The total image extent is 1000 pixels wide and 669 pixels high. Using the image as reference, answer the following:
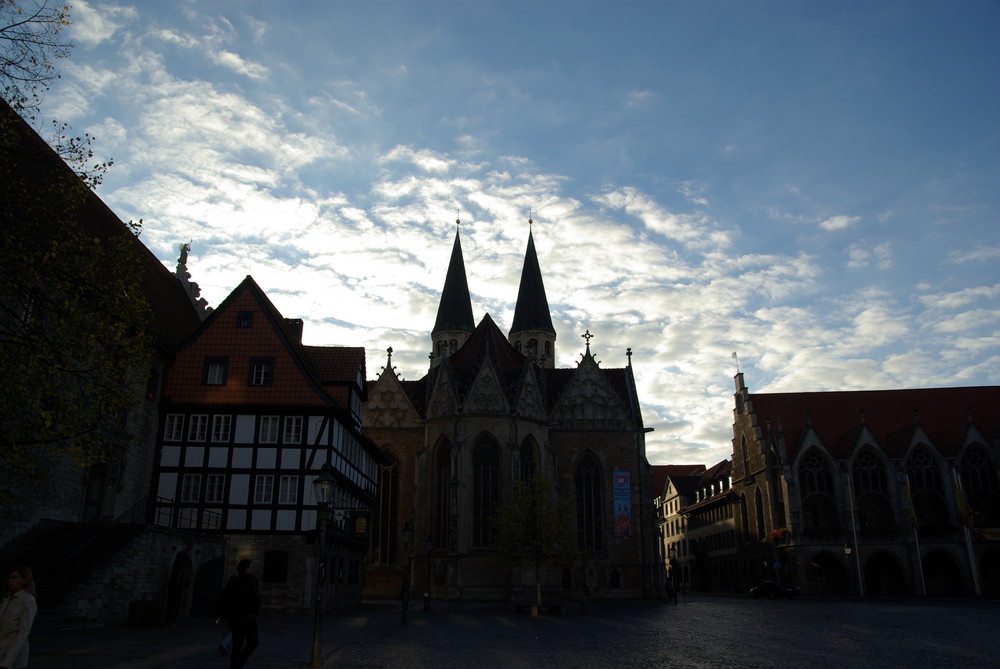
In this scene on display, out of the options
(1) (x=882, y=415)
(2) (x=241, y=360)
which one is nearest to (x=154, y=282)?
(2) (x=241, y=360)

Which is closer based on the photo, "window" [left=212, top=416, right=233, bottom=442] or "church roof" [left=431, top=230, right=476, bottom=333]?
"window" [left=212, top=416, right=233, bottom=442]

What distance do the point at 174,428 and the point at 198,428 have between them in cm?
93

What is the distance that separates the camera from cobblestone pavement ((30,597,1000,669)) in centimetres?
1450

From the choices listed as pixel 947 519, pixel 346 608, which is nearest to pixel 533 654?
pixel 346 608

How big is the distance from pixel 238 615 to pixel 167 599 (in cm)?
1569

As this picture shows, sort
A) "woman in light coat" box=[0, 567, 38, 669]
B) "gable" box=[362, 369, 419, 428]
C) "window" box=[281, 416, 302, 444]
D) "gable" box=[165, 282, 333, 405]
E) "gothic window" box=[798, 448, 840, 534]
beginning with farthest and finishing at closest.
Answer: "gothic window" box=[798, 448, 840, 534], "gable" box=[362, 369, 419, 428], "gable" box=[165, 282, 333, 405], "window" box=[281, 416, 302, 444], "woman in light coat" box=[0, 567, 38, 669]

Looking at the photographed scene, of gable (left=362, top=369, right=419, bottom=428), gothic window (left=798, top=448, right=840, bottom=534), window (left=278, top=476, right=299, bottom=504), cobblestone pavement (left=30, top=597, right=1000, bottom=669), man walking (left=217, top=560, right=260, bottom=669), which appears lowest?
cobblestone pavement (left=30, top=597, right=1000, bottom=669)

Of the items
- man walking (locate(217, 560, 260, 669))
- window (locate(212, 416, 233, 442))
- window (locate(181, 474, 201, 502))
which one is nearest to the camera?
man walking (locate(217, 560, 260, 669))

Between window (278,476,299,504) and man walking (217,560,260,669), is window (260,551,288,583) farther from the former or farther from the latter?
man walking (217,560,260,669)

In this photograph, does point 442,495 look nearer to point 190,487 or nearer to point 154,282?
point 190,487

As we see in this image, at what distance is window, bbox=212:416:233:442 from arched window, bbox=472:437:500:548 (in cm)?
1925

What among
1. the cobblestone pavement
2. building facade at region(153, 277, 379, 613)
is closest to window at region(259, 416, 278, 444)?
building facade at region(153, 277, 379, 613)

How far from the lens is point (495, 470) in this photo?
4819 cm

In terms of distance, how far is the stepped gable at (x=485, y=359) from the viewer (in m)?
50.3
